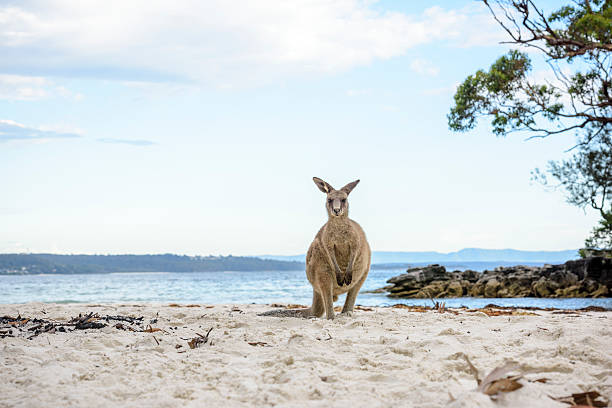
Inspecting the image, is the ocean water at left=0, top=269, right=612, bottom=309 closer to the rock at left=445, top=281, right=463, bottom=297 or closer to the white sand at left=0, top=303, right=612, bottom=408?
the rock at left=445, top=281, right=463, bottom=297

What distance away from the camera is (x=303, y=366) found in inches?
134

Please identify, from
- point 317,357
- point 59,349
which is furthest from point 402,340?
point 59,349

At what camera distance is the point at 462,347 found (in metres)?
3.93

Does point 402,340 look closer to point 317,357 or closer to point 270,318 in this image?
point 317,357

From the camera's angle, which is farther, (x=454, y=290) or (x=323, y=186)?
(x=454, y=290)

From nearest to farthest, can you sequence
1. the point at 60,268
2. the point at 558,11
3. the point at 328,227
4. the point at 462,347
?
the point at 462,347 < the point at 328,227 < the point at 558,11 < the point at 60,268

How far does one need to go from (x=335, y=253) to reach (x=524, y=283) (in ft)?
45.3

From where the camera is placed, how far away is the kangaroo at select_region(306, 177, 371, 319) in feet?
19.7

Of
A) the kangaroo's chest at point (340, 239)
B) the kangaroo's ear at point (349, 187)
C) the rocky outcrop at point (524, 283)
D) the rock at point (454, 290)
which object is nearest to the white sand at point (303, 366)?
the kangaroo's chest at point (340, 239)

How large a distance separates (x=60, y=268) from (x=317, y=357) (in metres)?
71.4

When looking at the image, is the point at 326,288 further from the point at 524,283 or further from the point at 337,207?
the point at 524,283

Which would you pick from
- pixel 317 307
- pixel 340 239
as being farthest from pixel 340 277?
pixel 317 307

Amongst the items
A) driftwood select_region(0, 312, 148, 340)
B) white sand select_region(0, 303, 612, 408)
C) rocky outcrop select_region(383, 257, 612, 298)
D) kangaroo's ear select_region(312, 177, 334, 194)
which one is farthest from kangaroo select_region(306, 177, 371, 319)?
rocky outcrop select_region(383, 257, 612, 298)

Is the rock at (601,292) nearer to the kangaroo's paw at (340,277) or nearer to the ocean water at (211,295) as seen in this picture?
the ocean water at (211,295)
